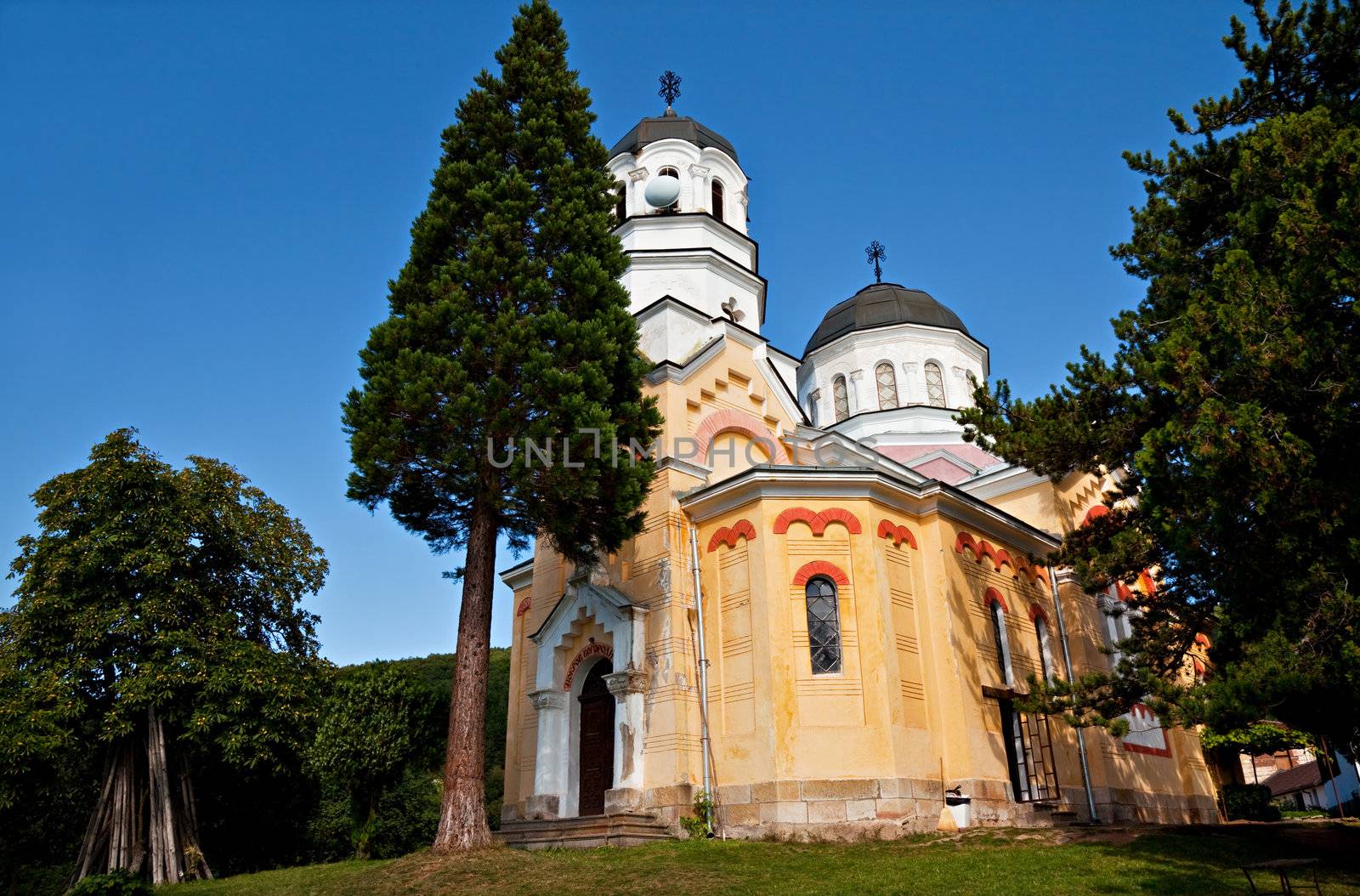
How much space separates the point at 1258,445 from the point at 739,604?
820 cm

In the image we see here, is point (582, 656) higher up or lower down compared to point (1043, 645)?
lower down

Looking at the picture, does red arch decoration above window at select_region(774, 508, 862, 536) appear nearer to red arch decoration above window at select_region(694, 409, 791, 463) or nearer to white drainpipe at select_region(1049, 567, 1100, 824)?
red arch decoration above window at select_region(694, 409, 791, 463)

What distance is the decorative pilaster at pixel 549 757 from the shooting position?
16266 millimetres

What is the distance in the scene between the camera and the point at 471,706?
42.4 feet

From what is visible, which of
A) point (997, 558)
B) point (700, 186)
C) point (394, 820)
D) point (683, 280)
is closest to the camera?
point (997, 558)

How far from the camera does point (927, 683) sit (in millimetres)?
15289

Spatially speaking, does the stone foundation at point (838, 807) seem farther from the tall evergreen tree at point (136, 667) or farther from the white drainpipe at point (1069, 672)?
the tall evergreen tree at point (136, 667)

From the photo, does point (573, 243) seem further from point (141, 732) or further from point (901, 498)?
point (141, 732)

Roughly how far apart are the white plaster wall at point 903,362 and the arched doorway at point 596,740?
38.7ft

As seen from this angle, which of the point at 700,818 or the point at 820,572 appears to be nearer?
Answer: the point at 700,818

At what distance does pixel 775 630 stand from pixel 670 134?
12.8 m

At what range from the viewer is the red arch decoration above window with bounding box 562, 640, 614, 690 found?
16750 millimetres

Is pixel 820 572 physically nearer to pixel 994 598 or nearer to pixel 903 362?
pixel 994 598

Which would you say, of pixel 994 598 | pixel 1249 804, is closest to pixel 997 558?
pixel 994 598
